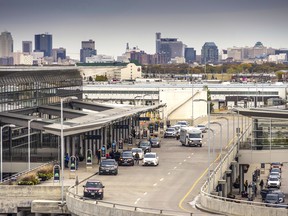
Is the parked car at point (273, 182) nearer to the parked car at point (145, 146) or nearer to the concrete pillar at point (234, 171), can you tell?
the concrete pillar at point (234, 171)

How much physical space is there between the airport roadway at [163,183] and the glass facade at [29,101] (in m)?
7.11

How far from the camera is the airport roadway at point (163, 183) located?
6019 centimetres

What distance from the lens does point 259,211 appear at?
5206 cm

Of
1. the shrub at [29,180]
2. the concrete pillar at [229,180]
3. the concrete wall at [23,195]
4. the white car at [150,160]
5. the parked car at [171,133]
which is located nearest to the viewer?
the concrete wall at [23,195]

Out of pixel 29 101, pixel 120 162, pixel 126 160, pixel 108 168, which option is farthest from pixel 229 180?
pixel 29 101

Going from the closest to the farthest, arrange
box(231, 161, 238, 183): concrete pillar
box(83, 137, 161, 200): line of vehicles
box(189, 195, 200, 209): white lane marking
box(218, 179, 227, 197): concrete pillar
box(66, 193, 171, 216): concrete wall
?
box(66, 193, 171, 216): concrete wall
box(189, 195, 200, 209): white lane marking
box(83, 137, 161, 200): line of vehicles
box(218, 179, 227, 197): concrete pillar
box(231, 161, 238, 183): concrete pillar

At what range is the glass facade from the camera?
82562mm

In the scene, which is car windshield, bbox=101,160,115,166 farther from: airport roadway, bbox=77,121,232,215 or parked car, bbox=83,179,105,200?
parked car, bbox=83,179,105,200

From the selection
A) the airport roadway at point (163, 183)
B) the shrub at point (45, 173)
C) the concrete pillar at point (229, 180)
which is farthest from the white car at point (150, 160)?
the shrub at point (45, 173)

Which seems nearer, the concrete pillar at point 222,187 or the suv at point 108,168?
the concrete pillar at point 222,187

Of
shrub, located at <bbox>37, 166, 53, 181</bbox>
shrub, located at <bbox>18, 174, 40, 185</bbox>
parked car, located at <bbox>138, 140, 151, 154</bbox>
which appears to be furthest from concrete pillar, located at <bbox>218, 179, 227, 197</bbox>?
parked car, located at <bbox>138, 140, 151, 154</bbox>

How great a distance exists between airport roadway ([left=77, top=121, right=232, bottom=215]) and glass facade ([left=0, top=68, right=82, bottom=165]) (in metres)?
7.11

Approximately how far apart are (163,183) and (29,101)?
1122 inches

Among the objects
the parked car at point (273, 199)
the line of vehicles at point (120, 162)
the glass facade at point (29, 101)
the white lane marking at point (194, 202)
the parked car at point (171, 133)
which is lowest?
the parked car at point (273, 199)
